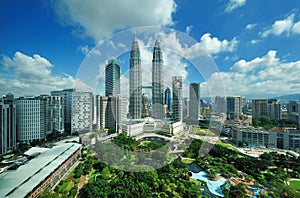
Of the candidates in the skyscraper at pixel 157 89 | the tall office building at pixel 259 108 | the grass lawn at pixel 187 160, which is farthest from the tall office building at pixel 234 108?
the grass lawn at pixel 187 160

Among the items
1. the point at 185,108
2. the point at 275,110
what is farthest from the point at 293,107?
the point at 185,108

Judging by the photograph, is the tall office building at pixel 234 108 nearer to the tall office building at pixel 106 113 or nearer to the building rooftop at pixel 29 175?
the tall office building at pixel 106 113

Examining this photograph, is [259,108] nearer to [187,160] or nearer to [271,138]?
[271,138]

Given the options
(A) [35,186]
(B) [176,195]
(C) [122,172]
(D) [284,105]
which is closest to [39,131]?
(A) [35,186]

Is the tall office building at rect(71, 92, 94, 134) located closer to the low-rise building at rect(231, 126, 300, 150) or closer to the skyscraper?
the skyscraper

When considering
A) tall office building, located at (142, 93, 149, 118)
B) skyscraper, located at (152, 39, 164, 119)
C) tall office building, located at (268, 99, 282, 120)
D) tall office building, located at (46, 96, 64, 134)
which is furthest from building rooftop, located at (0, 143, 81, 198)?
tall office building, located at (268, 99, 282, 120)

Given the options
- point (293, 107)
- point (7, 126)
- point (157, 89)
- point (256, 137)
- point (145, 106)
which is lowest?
point (256, 137)

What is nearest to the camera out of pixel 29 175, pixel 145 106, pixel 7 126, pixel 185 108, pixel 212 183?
pixel 29 175
